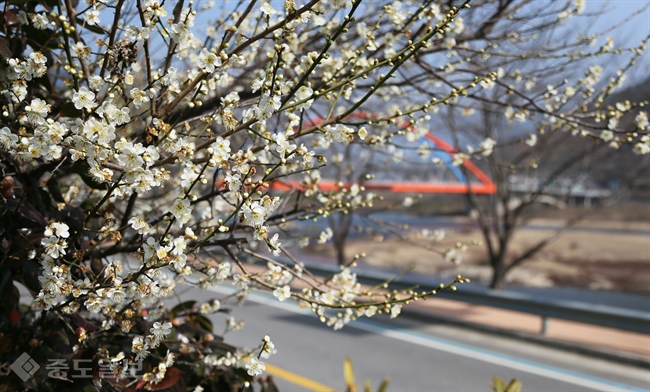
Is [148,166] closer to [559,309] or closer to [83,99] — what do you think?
[83,99]

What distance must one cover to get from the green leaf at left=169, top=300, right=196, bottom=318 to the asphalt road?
13.9 feet

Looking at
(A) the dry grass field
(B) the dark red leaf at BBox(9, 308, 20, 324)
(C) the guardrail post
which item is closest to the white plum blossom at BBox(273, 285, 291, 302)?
(B) the dark red leaf at BBox(9, 308, 20, 324)

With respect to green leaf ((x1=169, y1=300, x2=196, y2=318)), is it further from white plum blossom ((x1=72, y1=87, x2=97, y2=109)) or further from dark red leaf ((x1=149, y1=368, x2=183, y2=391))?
white plum blossom ((x1=72, y1=87, x2=97, y2=109))

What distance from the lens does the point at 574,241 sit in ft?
95.4

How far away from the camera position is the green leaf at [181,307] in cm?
238

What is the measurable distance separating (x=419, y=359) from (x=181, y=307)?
17.9ft

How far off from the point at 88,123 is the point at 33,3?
1162 mm

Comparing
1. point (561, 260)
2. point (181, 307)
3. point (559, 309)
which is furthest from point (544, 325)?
point (561, 260)

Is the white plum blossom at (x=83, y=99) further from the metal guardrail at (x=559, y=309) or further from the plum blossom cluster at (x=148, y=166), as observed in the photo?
the metal guardrail at (x=559, y=309)

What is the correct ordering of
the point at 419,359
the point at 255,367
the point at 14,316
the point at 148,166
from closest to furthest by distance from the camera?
1. the point at 148,166
2. the point at 255,367
3. the point at 14,316
4. the point at 419,359

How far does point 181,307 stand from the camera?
2.42 meters
